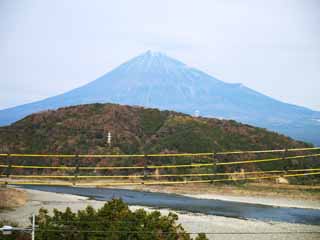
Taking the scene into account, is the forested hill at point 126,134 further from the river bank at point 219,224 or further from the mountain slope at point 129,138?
the river bank at point 219,224

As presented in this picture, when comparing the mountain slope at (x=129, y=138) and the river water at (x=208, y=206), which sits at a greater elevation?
the mountain slope at (x=129, y=138)

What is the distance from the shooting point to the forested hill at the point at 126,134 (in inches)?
1070

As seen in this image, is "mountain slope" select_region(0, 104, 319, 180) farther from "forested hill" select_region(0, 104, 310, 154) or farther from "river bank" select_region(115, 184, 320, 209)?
"river bank" select_region(115, 184, 320, 209)

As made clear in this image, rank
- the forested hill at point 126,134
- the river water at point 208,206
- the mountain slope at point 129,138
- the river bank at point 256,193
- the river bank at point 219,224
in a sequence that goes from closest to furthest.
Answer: the river bank at point 219,224 → the river water at point 208,206 → the river bank at point 256,193 → the mountain slope at point 129,138 → the forested hill at point 126,134

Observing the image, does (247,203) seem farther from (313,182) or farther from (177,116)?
(177,116)

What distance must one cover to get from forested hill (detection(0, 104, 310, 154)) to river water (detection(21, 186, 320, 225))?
7.68 m

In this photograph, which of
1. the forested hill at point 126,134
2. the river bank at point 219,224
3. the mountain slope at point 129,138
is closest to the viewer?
the river bank at point 219,224


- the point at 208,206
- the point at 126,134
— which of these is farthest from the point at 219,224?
the point at 126,134

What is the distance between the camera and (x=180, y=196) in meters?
18.7

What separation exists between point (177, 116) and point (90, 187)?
13.2m

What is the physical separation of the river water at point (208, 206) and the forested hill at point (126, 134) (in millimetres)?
7684

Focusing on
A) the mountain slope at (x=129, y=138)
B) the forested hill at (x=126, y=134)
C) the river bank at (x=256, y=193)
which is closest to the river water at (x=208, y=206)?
the river bank at (x=256, y=193)

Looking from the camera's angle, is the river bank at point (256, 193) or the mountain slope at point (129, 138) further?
the mountain slope at point (129, 138)

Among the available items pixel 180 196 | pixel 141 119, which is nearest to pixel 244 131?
pixel 141 119
